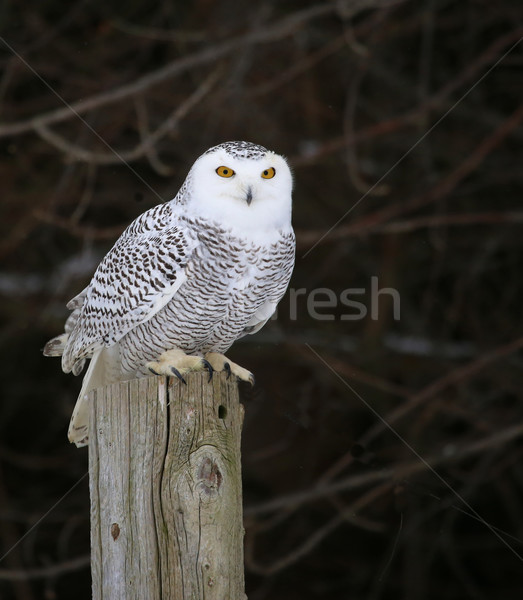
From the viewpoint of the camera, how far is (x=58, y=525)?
6426 mm

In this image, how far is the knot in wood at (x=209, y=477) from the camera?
2.36 meters

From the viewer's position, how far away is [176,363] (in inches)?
118

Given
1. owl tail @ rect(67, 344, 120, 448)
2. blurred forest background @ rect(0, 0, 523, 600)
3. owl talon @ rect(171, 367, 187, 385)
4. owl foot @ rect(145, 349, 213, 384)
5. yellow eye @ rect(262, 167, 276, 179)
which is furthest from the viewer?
blurred forest background @ rect(0, 0, 523, 600)

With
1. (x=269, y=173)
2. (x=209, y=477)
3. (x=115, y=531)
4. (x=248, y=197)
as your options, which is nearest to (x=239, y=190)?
(x=248, y=197)

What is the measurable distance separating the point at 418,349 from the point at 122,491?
12.0ft

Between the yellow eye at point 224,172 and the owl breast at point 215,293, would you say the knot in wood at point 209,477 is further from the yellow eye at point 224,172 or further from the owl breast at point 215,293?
the yellow eye at point 224,172

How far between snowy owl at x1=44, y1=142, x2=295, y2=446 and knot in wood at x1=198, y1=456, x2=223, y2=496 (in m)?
0.47

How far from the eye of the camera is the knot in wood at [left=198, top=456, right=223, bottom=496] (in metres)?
2.36

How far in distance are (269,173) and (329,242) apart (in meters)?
2.98

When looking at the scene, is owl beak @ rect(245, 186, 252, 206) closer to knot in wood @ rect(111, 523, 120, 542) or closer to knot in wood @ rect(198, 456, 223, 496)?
knot in wood @ rect(198, 456, 223, 496)

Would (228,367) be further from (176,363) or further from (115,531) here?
(115,531)

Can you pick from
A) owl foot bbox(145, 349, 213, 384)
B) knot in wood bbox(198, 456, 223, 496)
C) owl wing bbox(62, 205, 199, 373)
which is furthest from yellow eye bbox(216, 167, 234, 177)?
knot in wood bbox(198, 456, 223, 496)

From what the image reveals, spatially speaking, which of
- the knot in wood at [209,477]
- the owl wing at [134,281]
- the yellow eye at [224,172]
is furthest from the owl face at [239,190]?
the knot in wood at [209,477]

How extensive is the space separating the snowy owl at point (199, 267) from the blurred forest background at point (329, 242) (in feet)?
6.32
